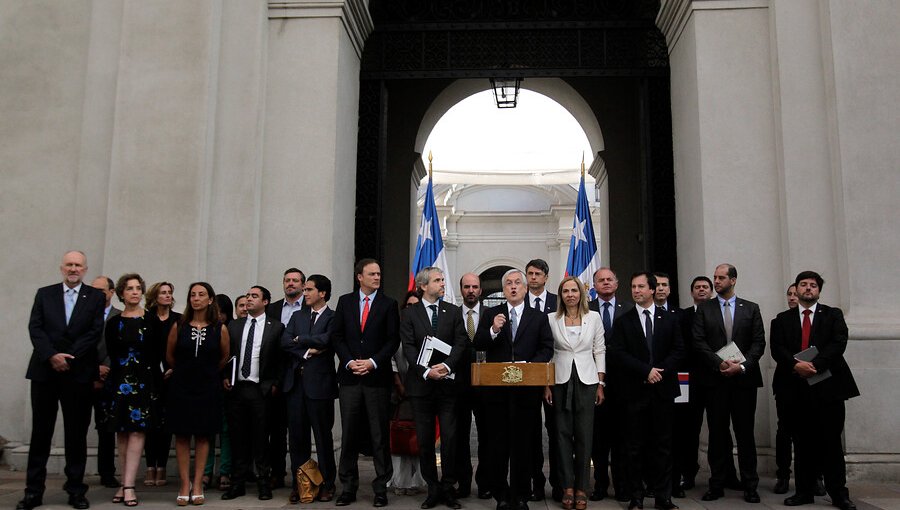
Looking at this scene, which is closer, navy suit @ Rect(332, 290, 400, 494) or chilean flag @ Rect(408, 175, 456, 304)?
navy suit @ Rect(332, 290, 400, 494)

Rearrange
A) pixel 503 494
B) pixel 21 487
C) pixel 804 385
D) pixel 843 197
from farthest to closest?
pixel 843 197 → pixel 21 487 → pixel 804 385 → pixel 503 494

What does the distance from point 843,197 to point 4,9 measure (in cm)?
880

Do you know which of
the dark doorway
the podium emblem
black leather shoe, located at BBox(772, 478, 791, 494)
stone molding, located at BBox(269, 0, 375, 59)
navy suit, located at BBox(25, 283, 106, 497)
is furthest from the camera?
the dark doorway

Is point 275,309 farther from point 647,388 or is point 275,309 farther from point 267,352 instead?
point 647,388

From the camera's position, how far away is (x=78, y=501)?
19.5 ft

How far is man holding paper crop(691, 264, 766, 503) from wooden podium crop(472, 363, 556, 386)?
1.54m

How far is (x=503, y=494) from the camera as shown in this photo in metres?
5.89

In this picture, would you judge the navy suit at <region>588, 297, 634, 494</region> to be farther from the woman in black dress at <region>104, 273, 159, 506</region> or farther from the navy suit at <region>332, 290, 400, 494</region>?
the woman in black dress at <region>104, 273, 159, 506</region>

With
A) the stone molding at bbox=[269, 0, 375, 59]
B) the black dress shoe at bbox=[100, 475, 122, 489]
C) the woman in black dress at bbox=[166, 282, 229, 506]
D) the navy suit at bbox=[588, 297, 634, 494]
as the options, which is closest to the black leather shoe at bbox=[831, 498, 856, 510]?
the navy suit at bbox=[588, 297, 634, 494]

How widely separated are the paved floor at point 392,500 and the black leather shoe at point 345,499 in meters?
0.05

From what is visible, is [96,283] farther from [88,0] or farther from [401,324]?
[88,0]

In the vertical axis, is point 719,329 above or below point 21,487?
above

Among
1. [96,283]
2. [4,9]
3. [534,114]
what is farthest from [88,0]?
[534,114]

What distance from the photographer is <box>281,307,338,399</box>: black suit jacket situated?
643 centimetres
